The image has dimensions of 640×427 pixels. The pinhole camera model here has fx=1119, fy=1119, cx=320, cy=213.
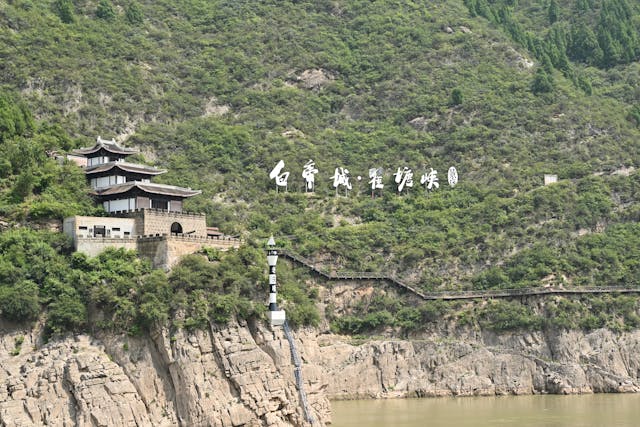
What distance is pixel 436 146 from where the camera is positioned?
374ft

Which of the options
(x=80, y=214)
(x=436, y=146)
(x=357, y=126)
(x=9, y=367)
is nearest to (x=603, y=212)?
(x=436, y=146)

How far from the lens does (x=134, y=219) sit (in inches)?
2569

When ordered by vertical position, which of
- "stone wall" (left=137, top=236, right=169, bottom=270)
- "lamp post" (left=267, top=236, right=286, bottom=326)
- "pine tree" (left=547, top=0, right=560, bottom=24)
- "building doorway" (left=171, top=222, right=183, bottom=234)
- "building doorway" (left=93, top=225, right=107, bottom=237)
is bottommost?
"lamp post" (left=267, top=236, right=286, bottom=326)

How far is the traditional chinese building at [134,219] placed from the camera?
6178 centimetres

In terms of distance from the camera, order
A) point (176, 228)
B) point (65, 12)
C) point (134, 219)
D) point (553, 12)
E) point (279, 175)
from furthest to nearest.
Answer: point (553, 12) → point (65, 12) → point (279, 175) → point (176, 228) → point (134, 219)

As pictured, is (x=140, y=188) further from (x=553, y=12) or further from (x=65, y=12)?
(x=553, y=12)

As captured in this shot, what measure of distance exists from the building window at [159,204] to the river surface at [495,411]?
1664 cm

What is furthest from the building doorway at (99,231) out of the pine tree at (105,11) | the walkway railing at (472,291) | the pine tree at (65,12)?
the pine tree at (105,11)

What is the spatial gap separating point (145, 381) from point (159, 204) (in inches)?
594

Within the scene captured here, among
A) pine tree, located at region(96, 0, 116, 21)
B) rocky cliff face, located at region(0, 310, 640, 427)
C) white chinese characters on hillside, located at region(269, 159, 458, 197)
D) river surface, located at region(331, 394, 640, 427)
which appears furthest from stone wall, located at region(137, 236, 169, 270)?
pine tree, located at region(96, 0, 116, 21)

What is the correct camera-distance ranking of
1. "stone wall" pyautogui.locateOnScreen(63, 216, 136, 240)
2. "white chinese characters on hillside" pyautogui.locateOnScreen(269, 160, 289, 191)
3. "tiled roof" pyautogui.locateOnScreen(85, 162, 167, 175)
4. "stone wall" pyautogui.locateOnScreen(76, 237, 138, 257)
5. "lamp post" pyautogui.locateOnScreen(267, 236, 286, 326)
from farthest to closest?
"white chinese characters on hillside" pyautogui.locateOnScreen(269, 160, 289, 191) → "tiled roof" pyautogui.locateOnScreen(85, 162, 167, 175) → "stone wall" pyautogui.locateOnScreen(63, 216, 136, 240) → "stone wall" pyautogui.locateOnScreen(76, 237, 138, 257) → "lamp post" pyautogui.locateOnScreen(267, 236, 286, 326)

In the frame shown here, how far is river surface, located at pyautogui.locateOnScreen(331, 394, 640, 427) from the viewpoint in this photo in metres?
65.8

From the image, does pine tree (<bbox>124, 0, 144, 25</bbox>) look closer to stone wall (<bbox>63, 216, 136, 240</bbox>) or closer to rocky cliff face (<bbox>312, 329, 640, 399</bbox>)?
rocky cliff face (<bbox>312, 329, 640, 399</bbox>)

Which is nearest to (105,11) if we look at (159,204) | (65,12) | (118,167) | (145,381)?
(65,12)
